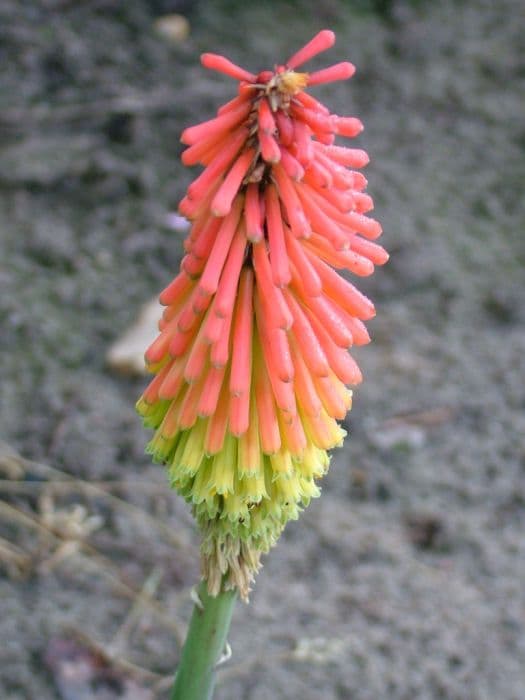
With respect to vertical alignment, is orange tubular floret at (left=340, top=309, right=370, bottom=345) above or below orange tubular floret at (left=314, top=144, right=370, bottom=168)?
below

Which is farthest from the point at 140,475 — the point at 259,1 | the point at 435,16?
the point at 435,16

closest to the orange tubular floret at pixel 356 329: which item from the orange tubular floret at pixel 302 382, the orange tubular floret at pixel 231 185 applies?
the orange tubular floret at pixel 302 382

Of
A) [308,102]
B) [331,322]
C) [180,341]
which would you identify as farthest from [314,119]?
[180,341]

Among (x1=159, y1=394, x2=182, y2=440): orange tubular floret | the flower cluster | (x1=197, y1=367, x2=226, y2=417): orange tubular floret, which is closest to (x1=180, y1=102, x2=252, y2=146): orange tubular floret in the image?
the flower cluster

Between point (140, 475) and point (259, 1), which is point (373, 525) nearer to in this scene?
point (140, 475)

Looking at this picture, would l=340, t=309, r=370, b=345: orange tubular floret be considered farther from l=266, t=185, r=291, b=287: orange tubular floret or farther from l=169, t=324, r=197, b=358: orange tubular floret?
l=169, t=324, r=197, b=358: orange tubular floret
